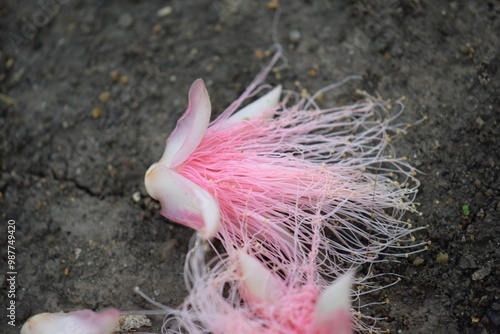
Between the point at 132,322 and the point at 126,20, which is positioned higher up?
the point at 126,20

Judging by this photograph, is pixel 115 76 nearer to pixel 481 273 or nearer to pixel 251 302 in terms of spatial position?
pixel 251 302

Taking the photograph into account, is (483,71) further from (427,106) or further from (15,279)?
(15,279)

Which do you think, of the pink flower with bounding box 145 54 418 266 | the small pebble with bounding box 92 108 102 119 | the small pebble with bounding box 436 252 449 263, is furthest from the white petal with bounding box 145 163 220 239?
the small pebble with bounding box 436 252 449 263

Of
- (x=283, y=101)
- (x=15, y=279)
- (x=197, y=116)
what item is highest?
(x=197, y=116)

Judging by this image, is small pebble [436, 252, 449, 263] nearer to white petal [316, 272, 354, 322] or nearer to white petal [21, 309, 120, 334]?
white petal [316, 272, 354, 322]

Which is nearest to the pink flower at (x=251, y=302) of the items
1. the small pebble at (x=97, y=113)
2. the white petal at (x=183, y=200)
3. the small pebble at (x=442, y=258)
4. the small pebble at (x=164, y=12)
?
the white petal at (x=183, y=200)

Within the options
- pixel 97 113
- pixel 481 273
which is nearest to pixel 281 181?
pixel 481 273

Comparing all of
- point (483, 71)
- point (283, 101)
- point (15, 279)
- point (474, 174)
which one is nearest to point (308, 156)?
point (283, 101)
